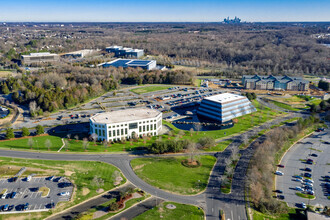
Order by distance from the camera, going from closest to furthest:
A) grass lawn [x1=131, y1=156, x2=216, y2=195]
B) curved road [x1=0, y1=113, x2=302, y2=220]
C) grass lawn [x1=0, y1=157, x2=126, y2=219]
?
curved road [x1=0, y1=113, x2=302, y2=220] < grass lawn [x1=0, y1=157, x2=126, y2=219] < grass lawn [x1=131, y1=156, x2=216, y2=195]

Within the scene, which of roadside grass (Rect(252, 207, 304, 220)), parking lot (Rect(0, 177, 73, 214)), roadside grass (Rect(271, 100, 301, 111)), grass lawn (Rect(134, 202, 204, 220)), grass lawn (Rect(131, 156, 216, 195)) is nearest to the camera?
grass lawn (Rect(134, 202, 204, 220))

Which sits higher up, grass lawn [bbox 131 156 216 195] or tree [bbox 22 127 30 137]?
tree [bbox 22 127 30 137]

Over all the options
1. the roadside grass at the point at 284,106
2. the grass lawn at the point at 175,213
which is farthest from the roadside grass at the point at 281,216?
the roadside grass at the point at 284,106

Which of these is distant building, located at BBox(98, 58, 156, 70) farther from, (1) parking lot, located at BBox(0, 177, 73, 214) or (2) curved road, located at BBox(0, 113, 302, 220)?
(1) parking lot, located at BBox(0, 177, 73, 214)

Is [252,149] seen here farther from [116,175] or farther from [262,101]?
[262,101]

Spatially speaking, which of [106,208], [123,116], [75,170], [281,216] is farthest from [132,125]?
[281,216]

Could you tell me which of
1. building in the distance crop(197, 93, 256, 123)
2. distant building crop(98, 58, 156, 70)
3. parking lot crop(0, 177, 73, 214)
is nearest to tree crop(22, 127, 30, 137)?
parking lot crop(0, 177, 73, 214)

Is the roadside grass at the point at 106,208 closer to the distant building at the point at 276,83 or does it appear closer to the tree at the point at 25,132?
the tree at the point at 25,132
